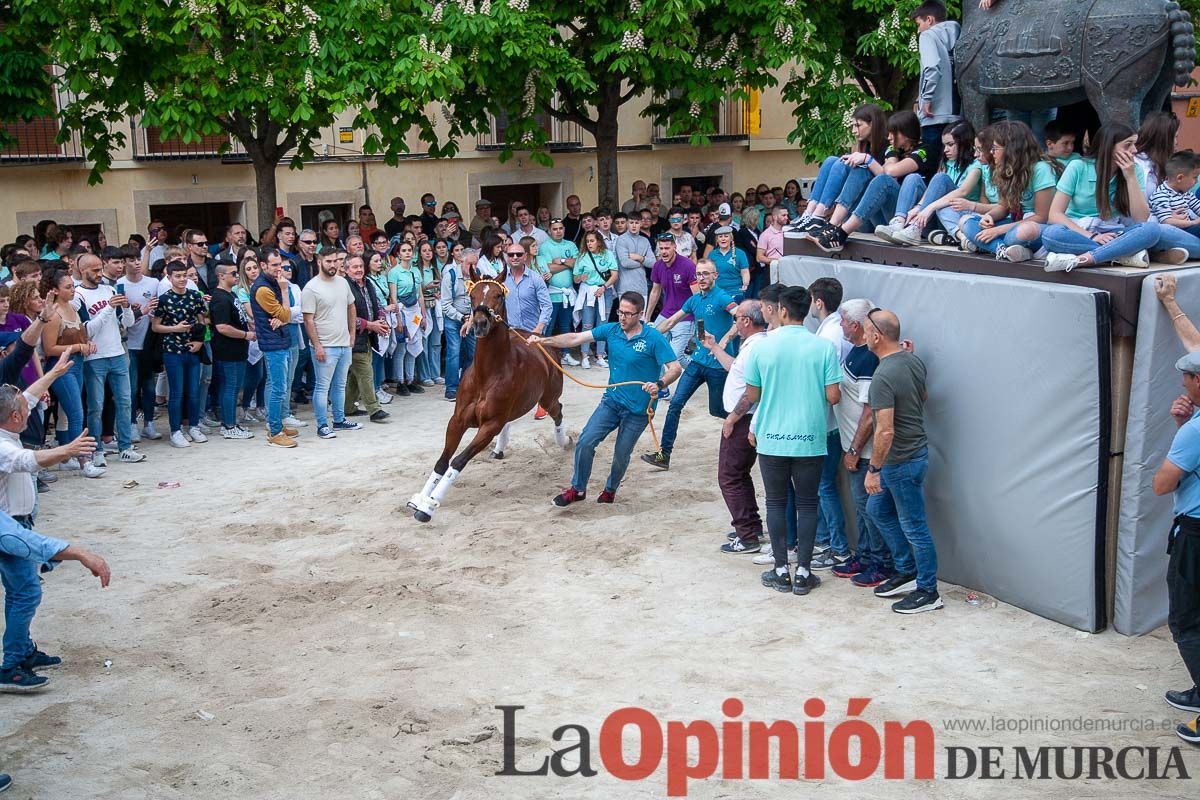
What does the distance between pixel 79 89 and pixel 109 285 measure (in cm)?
361

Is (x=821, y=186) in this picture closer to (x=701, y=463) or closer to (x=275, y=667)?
(x=701, y=463)

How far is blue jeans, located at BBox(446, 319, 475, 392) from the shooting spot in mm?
13812

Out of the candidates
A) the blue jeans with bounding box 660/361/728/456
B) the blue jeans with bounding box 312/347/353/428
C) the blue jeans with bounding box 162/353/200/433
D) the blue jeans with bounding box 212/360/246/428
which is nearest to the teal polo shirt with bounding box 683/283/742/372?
the blue jeans with bounding box 660/361/728/456

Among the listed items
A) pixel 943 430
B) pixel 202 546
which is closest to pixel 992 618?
pixel 943 430

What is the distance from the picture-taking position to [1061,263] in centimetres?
708

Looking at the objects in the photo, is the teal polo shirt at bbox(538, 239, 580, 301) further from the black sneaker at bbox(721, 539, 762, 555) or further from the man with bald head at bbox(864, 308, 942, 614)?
the man with bald head at bbox(864, 308, 942, 614)

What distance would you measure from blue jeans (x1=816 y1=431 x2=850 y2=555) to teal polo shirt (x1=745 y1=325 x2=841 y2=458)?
512 mm

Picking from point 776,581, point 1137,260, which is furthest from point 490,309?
point 1137,260

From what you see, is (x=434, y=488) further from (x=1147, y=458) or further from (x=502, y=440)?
(x=1147, y=458)

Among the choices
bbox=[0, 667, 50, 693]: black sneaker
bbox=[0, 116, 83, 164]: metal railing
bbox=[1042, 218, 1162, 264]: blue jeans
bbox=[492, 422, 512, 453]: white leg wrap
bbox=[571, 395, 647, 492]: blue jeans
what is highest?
bbox=[0, 116, 83, 164]: metal railing

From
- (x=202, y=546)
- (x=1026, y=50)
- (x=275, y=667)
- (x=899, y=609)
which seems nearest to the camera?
(x=275, y=667)

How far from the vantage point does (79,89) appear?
13.8 m

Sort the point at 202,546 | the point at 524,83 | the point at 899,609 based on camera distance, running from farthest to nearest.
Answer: the point at 524,83, the point at 202,546, the point at 899,609

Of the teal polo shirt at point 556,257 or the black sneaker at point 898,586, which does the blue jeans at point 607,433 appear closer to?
the black sneaker at point 898,586
